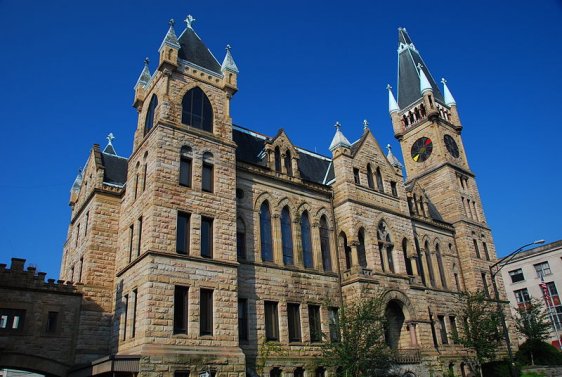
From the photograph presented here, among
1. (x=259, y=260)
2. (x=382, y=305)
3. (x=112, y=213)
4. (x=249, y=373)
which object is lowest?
(x=249, y=373)

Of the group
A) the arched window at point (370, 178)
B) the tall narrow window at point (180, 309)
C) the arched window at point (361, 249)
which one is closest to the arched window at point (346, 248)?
the arched window at point (361, 249)

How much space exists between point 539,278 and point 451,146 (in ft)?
106

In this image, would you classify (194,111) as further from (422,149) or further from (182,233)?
(422,149)

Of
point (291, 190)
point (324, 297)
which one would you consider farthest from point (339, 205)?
point (324, 297)

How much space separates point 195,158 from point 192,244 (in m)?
4.80

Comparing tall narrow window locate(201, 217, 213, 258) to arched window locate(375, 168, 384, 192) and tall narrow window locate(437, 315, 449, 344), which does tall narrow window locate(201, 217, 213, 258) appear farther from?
tall narrow window locate(437, 315, 449, 344)

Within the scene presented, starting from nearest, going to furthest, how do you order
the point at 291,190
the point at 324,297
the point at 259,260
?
the point at 259,260 → the point at 324,297 → the point at 291,190

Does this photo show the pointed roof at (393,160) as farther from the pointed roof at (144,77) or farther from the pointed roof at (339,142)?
the pointed roof at (144,77)

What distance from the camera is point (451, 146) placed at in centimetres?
4775

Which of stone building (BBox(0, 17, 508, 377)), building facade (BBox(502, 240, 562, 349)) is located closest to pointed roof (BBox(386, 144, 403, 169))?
stone building (BBox(0, 17, 508, 377))

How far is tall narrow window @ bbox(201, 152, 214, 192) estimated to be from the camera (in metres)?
25.3

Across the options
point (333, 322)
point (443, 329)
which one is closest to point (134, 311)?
point (333, 322)

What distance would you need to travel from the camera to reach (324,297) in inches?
1101

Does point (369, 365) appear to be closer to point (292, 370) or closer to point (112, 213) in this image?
point (292, 370)
